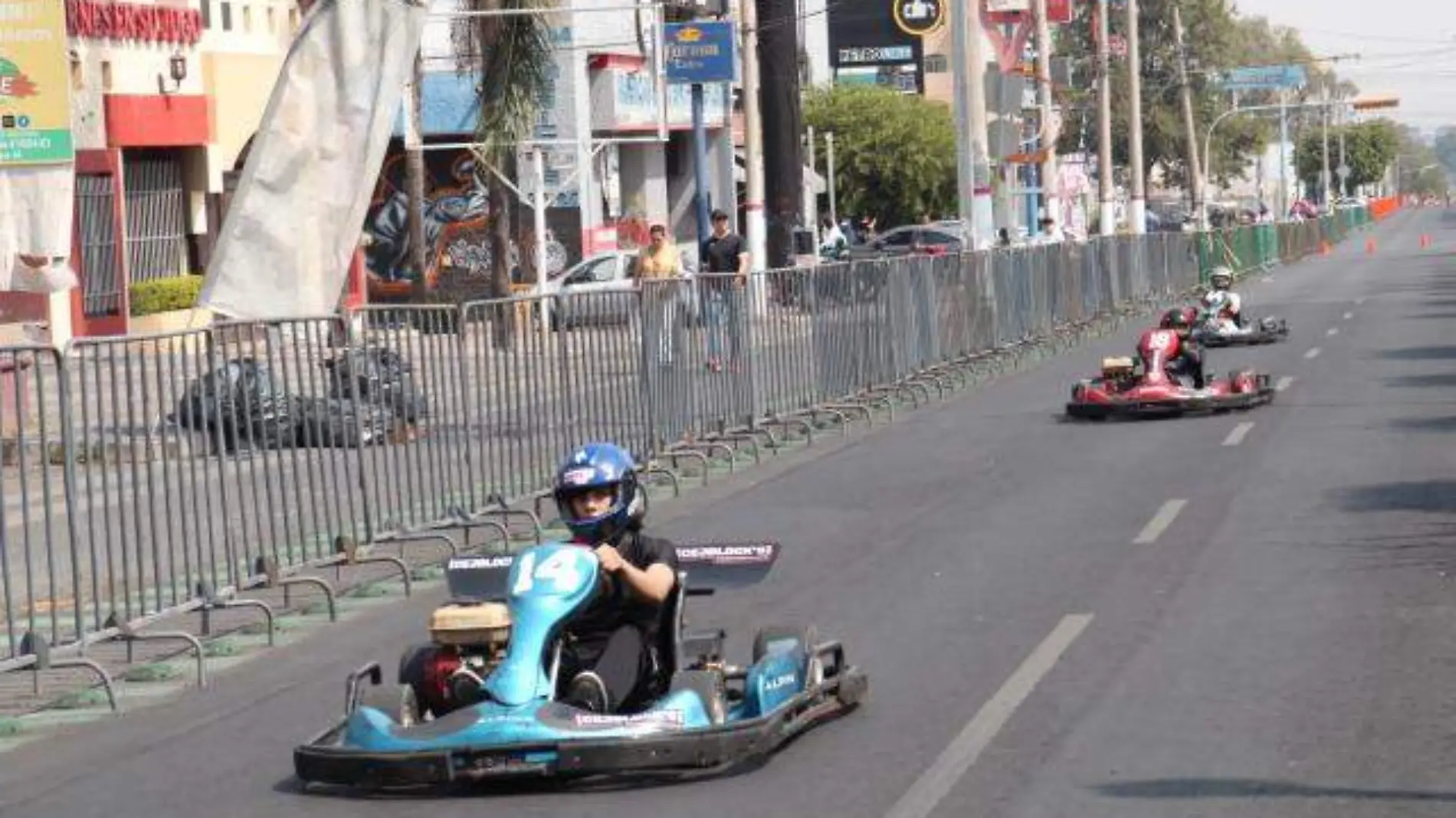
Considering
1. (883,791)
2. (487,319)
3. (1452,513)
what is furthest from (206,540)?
(1452,513)

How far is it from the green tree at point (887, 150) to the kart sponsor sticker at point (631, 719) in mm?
74850

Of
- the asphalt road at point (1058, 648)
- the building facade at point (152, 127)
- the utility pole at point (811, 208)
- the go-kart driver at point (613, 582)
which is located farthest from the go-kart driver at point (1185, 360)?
the utility pole at point (811, 208)

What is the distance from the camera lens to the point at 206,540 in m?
14.2

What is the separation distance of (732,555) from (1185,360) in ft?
51.2

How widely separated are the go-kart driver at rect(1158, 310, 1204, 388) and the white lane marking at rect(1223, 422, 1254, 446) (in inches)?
60.4

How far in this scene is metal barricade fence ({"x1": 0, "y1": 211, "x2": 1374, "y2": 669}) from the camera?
42.8 ft

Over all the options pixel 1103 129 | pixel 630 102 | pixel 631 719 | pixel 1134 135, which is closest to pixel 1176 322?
pixel 631 719

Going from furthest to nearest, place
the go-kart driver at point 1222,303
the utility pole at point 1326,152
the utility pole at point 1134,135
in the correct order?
the utility pole at point 1326,152 → the utility pole at point 1134,135 → the go-kart driver at point 1222,303

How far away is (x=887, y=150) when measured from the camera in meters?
85.8

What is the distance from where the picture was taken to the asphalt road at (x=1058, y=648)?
9.27m

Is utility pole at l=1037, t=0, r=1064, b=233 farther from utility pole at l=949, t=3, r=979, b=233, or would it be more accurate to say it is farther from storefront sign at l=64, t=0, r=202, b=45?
storefront sign at l=64, t=0, r=202, b=45

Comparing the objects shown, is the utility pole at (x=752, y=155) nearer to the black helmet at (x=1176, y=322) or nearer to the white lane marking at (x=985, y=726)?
the black helmet at (x=1176, y=322)

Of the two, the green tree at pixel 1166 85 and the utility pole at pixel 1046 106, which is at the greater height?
the green tree at pixel 1166 85

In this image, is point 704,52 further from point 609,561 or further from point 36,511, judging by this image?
point 609,561
